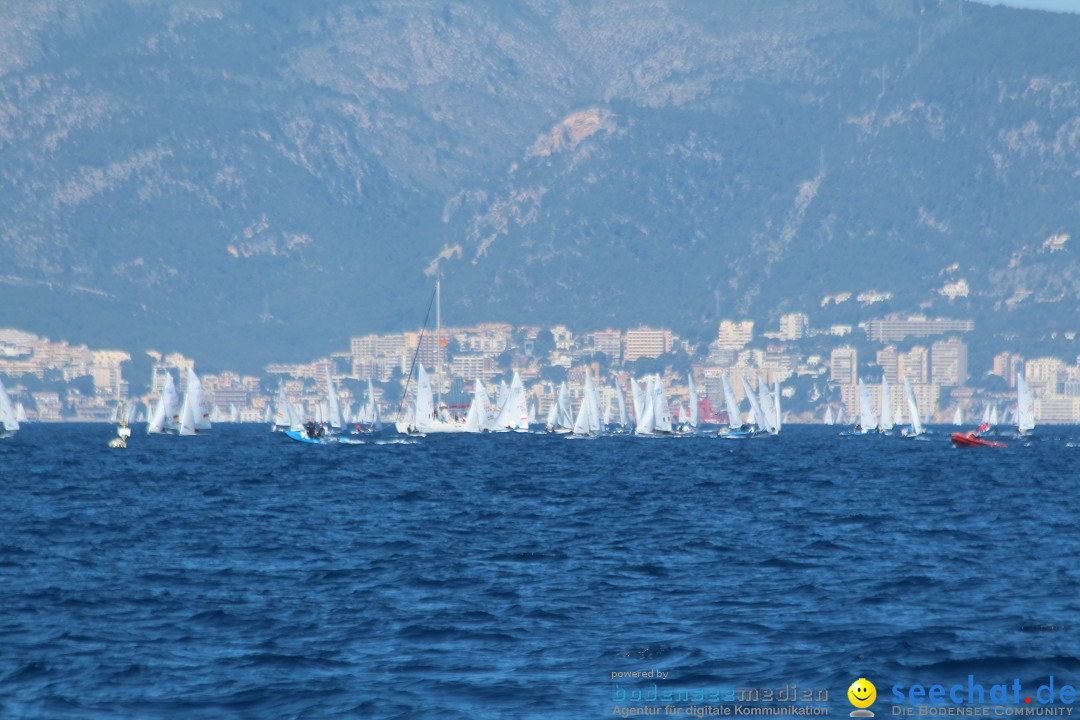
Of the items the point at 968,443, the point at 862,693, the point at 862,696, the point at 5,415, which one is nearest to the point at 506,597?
the point at 862,693

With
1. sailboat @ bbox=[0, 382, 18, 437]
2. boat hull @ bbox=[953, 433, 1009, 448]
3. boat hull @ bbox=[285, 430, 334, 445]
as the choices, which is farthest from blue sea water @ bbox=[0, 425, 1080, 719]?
sailboat @ bbox=[0, 382, 18, 437]

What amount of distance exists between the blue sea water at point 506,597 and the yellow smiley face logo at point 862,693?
0.24 m

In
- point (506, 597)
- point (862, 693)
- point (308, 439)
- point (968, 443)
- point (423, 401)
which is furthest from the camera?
point (423, 401)

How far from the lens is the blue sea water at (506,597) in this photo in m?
33.7

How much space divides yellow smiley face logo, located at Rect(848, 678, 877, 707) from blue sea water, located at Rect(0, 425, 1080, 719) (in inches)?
9.3

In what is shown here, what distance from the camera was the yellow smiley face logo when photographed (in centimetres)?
3164

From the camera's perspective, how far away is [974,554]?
2119 inches

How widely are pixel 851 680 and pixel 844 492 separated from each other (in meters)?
54.0

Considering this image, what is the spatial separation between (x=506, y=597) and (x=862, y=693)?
13467 millimetres

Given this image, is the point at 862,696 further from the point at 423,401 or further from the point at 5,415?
the point at 5,415

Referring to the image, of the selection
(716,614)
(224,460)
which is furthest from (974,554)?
(224,460)

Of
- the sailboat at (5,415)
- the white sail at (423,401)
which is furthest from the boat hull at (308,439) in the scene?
the sailboat at (5,415)

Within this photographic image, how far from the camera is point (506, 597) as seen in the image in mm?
43875

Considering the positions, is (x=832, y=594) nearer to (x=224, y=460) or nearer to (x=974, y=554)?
(x=974, y=554)
